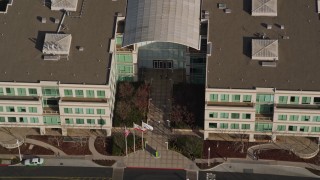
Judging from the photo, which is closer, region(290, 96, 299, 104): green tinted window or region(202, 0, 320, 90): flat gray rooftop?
region(290, 96, 299, 104): green tinted window

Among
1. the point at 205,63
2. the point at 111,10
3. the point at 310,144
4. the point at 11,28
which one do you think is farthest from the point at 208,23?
the point at 11,28

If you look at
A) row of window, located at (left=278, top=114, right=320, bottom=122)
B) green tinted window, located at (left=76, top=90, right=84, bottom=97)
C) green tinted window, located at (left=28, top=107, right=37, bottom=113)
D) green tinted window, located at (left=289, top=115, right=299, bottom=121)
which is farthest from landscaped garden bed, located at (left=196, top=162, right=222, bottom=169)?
green tinted window, located at (left=28, top=107, right=37, bottom=113)

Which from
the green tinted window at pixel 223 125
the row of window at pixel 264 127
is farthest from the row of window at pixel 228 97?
the row of window at pixel 264 127

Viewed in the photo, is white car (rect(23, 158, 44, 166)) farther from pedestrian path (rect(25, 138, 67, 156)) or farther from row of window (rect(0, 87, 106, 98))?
row of window (rect(0, 87, 106, 98))

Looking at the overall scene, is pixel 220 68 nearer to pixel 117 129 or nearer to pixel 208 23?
pixel 208 23

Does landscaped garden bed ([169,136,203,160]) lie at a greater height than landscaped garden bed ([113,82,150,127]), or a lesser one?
lesser

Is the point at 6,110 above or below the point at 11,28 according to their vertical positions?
below

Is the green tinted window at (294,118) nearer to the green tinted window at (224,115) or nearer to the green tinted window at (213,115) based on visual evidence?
the green tinted window at (224,115)

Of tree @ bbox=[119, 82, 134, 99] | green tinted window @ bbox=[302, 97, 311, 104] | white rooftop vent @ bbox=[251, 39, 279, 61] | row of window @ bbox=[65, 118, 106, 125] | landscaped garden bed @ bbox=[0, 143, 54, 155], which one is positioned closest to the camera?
green tinted window @ bbox=[302, 97, 311, 104]
